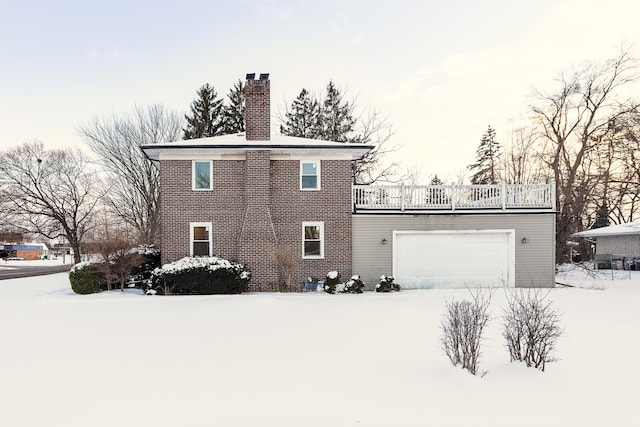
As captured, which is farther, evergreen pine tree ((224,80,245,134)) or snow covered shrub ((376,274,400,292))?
evergreen pine tree ((224,80,245,134))

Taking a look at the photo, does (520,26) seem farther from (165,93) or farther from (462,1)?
(165,93)

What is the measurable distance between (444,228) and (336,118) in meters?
18.0

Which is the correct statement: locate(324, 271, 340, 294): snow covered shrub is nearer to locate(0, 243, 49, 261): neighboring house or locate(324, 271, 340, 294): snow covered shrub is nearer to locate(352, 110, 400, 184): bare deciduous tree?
locate(352, 110, 400, 184): bare deciduous tree

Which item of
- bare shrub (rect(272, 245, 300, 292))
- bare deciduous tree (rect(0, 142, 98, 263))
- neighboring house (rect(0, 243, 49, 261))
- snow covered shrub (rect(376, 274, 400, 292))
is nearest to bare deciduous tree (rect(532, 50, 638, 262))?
snow covered shrub (rect(376, 274, 400, 292))

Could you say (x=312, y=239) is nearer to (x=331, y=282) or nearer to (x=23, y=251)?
(x=331, y=282)

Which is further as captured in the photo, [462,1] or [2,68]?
[2,68]

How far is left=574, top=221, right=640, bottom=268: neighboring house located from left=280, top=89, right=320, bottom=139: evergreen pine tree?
21.4 metres

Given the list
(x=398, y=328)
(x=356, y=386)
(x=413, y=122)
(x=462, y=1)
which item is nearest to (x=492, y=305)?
(x=398, y=328)

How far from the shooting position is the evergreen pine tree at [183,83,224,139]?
3269 centimetres

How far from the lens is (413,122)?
27.2 meters

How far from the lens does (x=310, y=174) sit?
15.5 meters

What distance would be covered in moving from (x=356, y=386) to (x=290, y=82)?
3084 centimetres

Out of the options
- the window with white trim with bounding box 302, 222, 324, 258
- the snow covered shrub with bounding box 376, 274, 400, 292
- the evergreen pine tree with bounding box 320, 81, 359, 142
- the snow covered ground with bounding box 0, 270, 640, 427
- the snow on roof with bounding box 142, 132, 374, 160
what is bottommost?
the snow covered shrub with bounding box 376, 274, 400, 292

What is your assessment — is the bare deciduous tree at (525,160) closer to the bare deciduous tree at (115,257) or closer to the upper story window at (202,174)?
the upper story window at (202,174)
